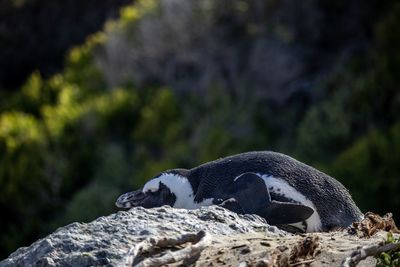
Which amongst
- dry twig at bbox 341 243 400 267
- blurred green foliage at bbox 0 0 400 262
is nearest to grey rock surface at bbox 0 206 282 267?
dry twig at bbox 341 243 400 267

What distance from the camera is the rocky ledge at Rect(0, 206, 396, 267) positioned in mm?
5316

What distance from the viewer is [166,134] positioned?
82.7 ft

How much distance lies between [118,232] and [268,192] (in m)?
1.40

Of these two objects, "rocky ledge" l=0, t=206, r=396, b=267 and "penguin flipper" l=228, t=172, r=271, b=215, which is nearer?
"rocky ledge" l=0, t=206, r=396, b=267

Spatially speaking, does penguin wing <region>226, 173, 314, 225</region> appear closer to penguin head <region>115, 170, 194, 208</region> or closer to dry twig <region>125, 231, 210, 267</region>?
penguin head <region>115, 170, 194, 208</region>

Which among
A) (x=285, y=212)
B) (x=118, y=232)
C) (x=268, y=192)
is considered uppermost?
(x=118, y=232)

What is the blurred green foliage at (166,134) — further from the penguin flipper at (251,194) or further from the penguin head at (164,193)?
the penguin flipper at (251,194)

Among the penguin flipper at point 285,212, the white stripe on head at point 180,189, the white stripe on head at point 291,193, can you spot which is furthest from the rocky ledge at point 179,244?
the white stripe on head at point 180,189

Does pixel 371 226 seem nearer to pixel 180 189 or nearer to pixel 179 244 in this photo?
pixel 179 244

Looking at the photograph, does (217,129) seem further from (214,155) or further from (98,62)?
(98,62)

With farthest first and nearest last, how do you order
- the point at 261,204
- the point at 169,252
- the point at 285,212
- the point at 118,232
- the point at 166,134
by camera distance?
the point at 166,134 < the point at 261,204 < the point at 285,212 < the point at 118,232 < the point at 169,252

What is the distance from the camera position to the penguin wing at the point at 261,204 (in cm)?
659

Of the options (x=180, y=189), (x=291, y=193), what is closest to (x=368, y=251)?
(x=291, y=193)

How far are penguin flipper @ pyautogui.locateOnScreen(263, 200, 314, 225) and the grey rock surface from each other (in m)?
0.44
